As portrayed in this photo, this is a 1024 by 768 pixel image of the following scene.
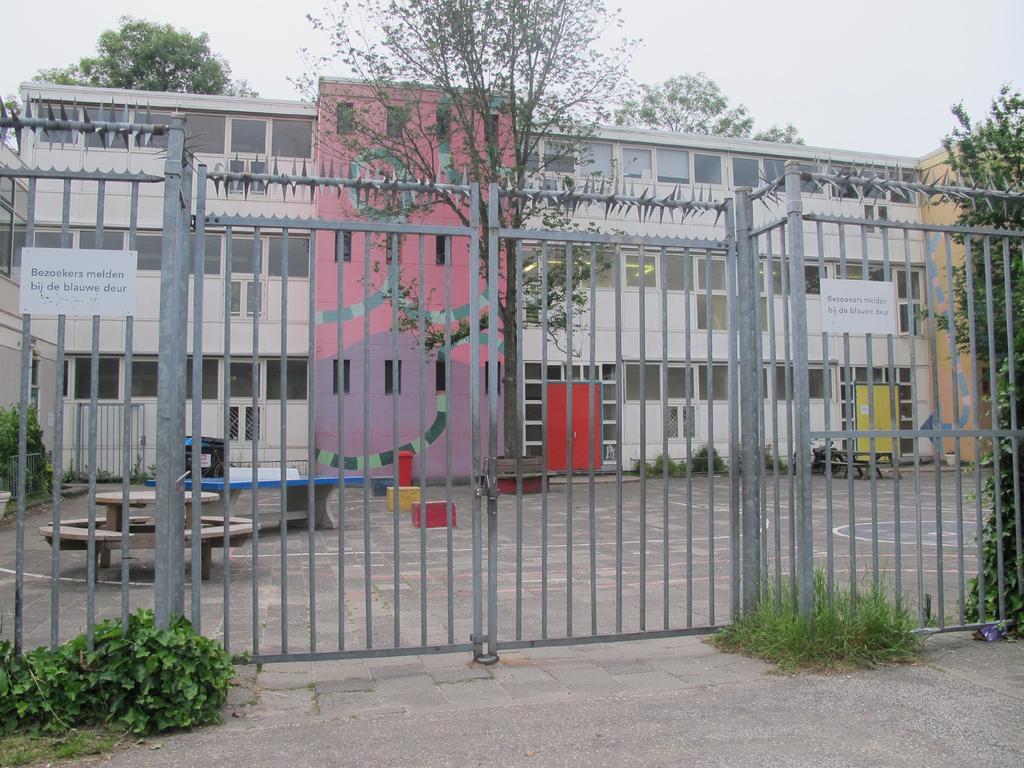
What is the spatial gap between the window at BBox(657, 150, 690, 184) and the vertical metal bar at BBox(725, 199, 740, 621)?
65.3ft

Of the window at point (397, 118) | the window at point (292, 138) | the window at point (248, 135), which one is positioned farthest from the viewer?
the window at point (292, 138)

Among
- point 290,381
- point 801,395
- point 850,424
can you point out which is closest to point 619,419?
point 801,395

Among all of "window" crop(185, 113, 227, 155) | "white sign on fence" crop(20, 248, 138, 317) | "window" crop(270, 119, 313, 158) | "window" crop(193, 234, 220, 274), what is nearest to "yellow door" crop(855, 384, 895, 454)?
"white sign on fence" crop(20, 248, 138, 317)

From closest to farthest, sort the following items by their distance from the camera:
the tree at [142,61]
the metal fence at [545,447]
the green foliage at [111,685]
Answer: the green foliage at [111,685], the metal fence at [545,447], the tree at [142,61]

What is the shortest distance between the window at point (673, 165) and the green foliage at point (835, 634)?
2092 centimetres

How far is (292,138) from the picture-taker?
74.1 feet

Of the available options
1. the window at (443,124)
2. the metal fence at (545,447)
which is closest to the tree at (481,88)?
the window at (443,124)

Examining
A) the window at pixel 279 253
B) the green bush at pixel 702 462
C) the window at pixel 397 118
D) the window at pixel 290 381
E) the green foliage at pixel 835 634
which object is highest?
the window at pixel 397 118

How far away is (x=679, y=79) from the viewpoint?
4125 centimetres

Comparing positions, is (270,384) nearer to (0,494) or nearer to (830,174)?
(0,494)

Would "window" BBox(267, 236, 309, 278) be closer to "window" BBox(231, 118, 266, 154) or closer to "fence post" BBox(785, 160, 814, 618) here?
"window" BBox(231, 118, 266, 154)

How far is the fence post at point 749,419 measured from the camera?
5.43 m

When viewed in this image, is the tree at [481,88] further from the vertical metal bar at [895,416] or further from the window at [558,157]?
the vertical metal bar at [895,416]

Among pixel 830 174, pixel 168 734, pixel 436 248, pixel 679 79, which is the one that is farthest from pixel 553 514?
pixel 679 79
